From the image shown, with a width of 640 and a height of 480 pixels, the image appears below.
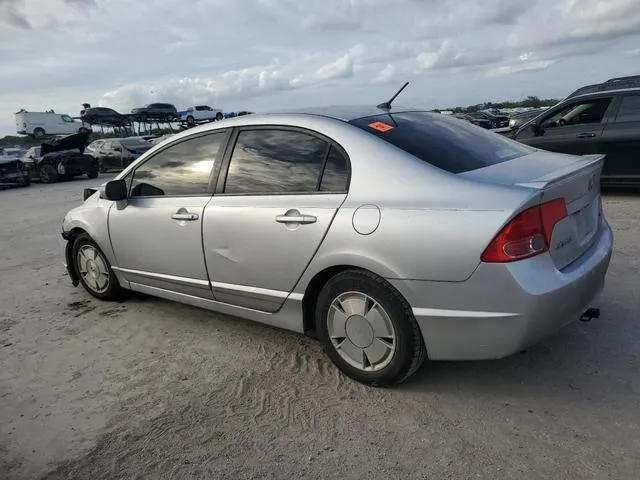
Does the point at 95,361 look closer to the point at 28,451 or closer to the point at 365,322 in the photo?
the point at 28,451

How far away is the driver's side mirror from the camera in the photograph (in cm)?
434

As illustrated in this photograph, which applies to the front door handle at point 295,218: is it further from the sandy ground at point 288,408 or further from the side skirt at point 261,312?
the sandy ground at point 288,408

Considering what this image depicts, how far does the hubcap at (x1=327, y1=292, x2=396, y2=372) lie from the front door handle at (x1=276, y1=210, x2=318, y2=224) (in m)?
0.47

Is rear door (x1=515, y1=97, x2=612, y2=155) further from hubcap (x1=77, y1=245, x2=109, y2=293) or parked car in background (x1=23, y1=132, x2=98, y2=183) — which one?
parked car in background (x1=23, y1=132, x2=98, y2=183)

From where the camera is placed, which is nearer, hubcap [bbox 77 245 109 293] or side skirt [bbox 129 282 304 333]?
side skirt [bbox 129 282 304 333]

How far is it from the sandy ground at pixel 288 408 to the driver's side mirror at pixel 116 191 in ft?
3.34

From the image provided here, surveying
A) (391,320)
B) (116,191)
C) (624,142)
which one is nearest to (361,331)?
(391,320)

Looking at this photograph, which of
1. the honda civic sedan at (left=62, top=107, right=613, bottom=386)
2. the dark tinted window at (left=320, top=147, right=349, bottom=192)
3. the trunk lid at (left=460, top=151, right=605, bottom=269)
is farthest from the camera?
the dark tinted window at (left=320, top=147, right=349, bottom=192)

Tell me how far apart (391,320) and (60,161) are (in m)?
19.8

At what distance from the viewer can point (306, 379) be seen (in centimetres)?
337

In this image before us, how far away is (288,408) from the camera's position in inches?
120

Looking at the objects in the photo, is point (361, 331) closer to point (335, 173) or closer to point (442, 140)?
point (335, 173)

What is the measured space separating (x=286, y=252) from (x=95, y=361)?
1.63m

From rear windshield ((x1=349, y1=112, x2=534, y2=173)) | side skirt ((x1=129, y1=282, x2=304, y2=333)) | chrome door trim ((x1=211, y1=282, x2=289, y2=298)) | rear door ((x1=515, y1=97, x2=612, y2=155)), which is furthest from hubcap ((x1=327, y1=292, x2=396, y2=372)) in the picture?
rear door ((x1=515, y1=97, x2=612, y2=155))
